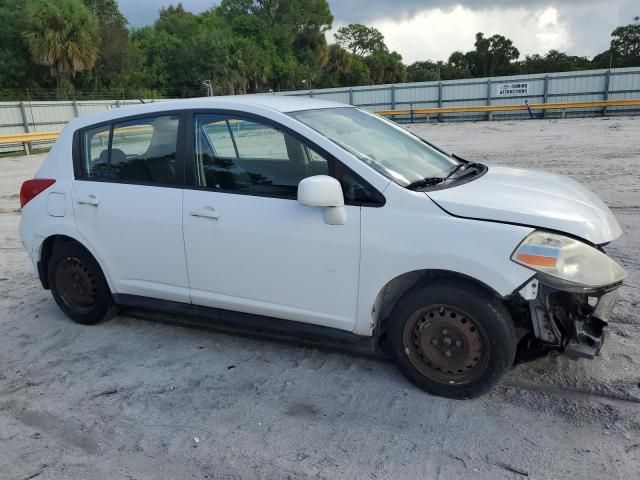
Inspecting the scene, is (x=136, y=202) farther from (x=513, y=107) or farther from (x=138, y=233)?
(x=513, y=107)

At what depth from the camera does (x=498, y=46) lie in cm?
7950

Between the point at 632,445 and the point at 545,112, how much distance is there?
90.0 feet

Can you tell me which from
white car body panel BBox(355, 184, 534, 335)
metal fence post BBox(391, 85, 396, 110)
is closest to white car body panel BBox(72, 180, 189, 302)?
white car body panel BBox(355, 184, 534, 335)

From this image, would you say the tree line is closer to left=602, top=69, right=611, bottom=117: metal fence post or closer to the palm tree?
the palm tree

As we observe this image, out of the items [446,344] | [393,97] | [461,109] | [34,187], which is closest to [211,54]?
[393,97]

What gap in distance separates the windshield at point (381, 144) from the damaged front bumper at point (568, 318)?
1029mm

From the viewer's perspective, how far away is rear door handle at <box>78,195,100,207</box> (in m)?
4.34

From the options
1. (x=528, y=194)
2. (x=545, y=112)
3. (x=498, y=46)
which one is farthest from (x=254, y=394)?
(x=498, y=46)

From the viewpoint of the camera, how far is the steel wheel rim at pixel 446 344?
10.6ft

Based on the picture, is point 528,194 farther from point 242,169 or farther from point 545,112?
point 545,112

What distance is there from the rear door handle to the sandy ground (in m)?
1.09

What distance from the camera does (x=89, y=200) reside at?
4.37 m

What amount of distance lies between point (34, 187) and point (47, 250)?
543mm

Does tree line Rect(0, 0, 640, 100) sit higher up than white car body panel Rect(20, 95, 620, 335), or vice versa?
tree line Rect(0, 0, 640, 100)
